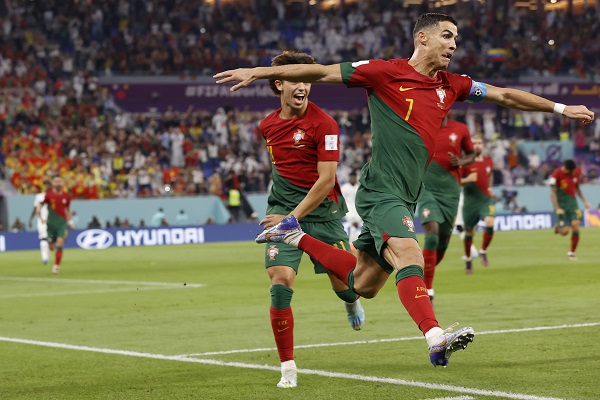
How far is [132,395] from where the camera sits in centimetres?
786

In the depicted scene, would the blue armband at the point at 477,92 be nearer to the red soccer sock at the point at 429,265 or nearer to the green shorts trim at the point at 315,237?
the green shorts trim at the point at 315,237

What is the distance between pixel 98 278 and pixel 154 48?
2511 centimetres

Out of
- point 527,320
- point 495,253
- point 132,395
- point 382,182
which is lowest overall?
point 495,253

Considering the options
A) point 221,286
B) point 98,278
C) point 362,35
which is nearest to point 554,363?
point 221,286

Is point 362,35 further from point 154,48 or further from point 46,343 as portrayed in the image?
point 46,343

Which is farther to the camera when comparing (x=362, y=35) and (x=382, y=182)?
(x=362, y=35)

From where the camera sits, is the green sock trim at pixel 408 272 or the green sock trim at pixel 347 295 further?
the green sock trim at pixel 347 295

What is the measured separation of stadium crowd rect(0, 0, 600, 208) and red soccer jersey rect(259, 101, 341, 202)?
93.9 ft

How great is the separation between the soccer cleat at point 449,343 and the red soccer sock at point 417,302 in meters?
0.24

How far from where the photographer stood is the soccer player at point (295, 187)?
27.9 feet

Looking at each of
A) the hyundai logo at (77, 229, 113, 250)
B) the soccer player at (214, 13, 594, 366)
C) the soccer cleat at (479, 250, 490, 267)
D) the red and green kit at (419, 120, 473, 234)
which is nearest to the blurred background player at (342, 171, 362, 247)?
the soccer cleat at (479, 250, 490, 267)

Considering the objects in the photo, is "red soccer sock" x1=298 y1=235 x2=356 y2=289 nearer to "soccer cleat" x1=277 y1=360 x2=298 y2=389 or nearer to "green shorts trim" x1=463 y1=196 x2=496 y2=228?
"soccer cleat" x1=277 y1=360 x2=298 y2=389

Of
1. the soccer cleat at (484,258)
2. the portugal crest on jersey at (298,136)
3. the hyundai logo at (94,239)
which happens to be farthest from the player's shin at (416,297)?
the hyundai logo at (94,239)

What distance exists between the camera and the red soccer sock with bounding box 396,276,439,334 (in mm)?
6824
